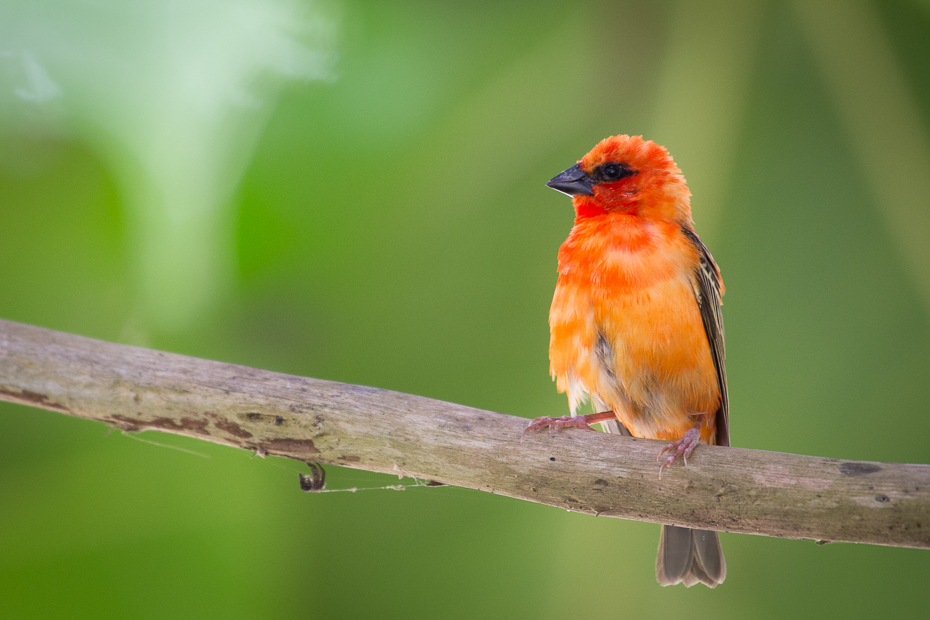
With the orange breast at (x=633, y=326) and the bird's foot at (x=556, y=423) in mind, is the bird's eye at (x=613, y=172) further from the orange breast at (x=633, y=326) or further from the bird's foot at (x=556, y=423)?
the bird's foot at (x=556, y=423)

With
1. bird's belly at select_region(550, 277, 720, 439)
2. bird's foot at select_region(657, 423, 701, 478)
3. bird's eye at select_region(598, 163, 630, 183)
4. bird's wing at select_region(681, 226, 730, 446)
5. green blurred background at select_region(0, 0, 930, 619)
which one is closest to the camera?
bird's foot at select_region(657, 423, 701, 478)

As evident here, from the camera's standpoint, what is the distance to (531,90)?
8.77 feet

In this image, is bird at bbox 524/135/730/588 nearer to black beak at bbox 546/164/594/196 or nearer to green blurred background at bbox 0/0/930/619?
black beak at bbox 546/164/594/196

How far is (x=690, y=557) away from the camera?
2.12 m

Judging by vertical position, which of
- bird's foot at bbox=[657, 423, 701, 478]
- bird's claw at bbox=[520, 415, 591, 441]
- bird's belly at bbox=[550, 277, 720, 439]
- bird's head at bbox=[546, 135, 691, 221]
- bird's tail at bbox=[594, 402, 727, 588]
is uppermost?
bird's head at bbox=[546, 135, 691, 221]

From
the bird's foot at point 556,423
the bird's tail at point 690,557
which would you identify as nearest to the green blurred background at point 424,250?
the bird's tail at point 690,557

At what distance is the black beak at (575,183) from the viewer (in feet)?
7.30

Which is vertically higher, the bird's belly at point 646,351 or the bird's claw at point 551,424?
the bird's belly at point 646,351

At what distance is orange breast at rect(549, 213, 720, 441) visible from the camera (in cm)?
198

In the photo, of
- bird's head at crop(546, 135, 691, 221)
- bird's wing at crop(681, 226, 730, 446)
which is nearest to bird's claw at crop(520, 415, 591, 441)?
bird's wing at crop(681, 226, 730, 446)

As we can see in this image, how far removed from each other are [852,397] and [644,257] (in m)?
1.11

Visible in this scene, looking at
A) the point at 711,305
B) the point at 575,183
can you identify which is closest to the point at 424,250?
the point at 575,183

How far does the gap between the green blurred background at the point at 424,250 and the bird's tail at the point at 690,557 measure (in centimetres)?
43

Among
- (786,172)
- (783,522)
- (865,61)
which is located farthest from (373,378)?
(865,61)
